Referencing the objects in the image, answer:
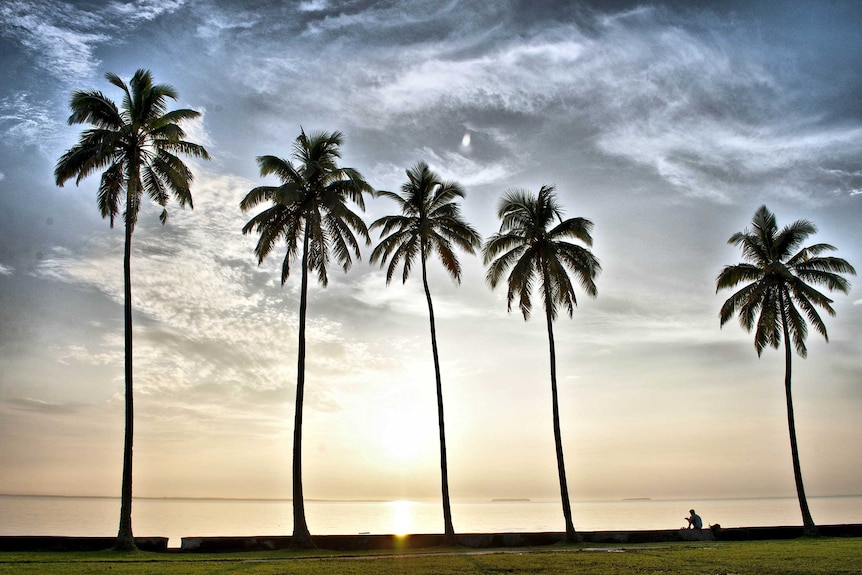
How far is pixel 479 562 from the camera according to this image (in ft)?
69.3

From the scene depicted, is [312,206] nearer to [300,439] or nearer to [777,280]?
[300,439]

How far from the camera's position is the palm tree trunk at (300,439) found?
2614cm

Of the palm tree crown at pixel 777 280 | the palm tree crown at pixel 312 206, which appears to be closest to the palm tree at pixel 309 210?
the palm tree crown at pixel 312 206

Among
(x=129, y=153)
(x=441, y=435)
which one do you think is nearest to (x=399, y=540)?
(x=441, y=435)

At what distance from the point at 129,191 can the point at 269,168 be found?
6.14m

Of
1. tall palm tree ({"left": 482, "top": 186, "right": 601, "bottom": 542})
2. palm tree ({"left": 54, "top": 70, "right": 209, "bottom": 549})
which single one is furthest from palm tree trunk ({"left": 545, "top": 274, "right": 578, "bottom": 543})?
palm tree ({"left": 54, "top": 70, "right": 209, "bottom": 549})

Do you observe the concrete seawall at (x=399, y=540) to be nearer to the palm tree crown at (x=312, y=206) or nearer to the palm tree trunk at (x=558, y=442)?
the palm tree trunk at (x=558, y=442)

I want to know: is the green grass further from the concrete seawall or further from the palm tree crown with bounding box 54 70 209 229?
the palm tree crown with bounding box 54 70 209 229

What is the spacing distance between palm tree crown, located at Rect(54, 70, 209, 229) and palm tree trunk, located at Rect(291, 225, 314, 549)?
645 cm

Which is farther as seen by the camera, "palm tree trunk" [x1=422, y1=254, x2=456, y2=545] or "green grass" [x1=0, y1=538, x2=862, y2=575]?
"palm tree trunk" [x1=422, y1=254, x2=456, y2=545]

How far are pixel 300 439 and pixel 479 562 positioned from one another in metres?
10.4

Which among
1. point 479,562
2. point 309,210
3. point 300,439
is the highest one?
point 309,210

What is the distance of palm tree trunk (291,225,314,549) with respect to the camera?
26.1 meters

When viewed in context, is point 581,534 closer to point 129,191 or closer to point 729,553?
point 729,553
